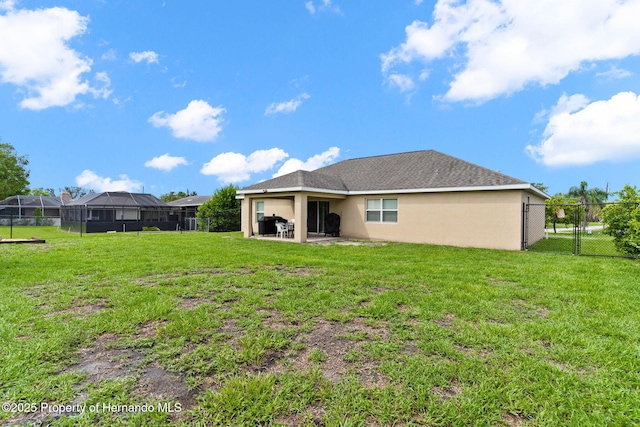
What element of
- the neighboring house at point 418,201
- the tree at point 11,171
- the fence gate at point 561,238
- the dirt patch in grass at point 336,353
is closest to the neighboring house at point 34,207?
the tree at point 11,171

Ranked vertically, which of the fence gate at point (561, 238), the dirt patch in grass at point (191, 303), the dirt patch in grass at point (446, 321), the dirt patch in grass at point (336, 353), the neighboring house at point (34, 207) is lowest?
the dirt patch in grass at point (336, 353)

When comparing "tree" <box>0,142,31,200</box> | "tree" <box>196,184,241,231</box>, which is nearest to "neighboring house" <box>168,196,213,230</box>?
"tree" <box>196,184,241,231</box>

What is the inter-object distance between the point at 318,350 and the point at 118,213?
28.2 meters

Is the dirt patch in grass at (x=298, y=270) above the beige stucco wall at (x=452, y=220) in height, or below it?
below

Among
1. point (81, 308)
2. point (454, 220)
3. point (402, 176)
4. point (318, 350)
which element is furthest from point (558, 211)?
point (81, 308)

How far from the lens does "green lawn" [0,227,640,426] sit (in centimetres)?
214

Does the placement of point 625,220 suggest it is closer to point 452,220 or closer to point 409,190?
point 452,220

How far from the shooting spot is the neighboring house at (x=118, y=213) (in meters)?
23.0

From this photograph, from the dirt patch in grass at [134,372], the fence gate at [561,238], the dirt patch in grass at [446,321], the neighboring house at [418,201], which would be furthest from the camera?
the neighboring house at [418,201]

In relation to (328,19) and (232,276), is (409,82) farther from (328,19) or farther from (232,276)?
(232,276)

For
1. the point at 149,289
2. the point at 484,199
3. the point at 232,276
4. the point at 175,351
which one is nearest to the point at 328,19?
the point at 484,199

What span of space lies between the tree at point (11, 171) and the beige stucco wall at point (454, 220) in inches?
1664

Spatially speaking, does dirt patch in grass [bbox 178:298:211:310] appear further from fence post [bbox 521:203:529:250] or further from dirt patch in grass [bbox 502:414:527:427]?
fence post [bbox 521:203:529:250]

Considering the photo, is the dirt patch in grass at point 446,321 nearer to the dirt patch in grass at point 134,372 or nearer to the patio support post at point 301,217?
the dirt patch in grass at point 134,372
